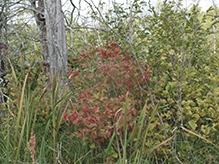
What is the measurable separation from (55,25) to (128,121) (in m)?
2.34

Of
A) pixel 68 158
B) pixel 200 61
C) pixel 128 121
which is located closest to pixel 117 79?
pixel 128 121

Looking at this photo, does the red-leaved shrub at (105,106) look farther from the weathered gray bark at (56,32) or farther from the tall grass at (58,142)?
the weathered gray bark at (56,32)

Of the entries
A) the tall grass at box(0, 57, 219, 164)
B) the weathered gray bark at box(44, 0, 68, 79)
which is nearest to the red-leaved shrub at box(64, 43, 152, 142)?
the tall grass at box(0, 57, 219, 164)

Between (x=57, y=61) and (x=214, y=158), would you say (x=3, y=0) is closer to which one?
(x=57, y=61)

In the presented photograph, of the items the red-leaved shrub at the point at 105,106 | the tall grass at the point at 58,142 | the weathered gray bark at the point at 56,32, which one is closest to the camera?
the tall grass at the point at 58,142

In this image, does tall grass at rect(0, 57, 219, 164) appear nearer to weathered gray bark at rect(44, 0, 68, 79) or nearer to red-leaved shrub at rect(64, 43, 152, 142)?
red-leaved shrub at rect(64, 43, 152, 142)

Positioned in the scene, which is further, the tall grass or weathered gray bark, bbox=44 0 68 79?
weathered gray bark, bbox=44 0 68 79

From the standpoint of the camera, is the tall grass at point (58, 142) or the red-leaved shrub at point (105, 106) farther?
the red-leaved shrub at point (105, 106)

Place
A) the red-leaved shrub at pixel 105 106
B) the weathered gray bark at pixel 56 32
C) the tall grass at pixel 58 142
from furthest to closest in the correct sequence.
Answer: the weathered gray bark at pixel 56 32, the red-leaved shrub at pixel 105 106, the tall grass at pixel 58 142

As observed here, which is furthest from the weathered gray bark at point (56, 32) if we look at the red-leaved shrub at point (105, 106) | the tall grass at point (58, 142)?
the red-leaved shrub at point (105, 106)

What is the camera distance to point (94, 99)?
2221 millimetres

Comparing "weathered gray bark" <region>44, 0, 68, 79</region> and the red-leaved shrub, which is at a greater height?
"weathered gray bark" <region>44, 0, 68, 79</region>

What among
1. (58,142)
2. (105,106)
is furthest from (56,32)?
(58,142)

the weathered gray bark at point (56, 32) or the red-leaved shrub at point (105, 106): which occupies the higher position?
the weathered gray bark at point (56, 32)
